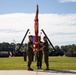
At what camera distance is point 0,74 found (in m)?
16.8

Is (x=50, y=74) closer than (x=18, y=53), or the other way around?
(x=50, y=74)

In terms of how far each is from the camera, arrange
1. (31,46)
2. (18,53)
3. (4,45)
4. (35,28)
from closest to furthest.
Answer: (31,46) → (35,28) → (18,53) → (4,45)

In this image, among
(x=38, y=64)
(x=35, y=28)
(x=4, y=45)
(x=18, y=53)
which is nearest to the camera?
(x=38, y=64)

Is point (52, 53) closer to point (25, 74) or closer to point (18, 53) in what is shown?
point (18, 53)

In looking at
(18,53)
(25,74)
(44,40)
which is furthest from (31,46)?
(18,53)

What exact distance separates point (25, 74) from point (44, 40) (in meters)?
3.34

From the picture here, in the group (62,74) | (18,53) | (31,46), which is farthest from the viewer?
(18,53)

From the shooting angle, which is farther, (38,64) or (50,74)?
(38,64)

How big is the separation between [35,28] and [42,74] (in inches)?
243

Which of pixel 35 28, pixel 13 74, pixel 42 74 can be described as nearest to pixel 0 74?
pixel 13 74

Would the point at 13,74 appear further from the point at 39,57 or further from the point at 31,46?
the point at 39,57

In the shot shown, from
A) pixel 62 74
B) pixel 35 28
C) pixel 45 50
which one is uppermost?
pixel 35 28

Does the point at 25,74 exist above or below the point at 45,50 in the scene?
below

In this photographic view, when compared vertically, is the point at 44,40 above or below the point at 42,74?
above
